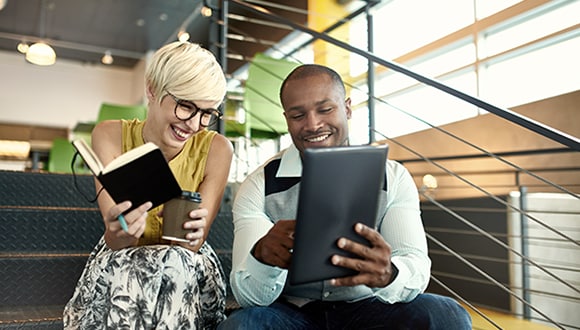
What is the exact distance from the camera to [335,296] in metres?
1.35

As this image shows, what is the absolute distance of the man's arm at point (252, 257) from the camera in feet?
4.12

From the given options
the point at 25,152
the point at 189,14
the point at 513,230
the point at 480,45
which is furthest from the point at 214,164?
the point at 25,152

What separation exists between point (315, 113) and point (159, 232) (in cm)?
58

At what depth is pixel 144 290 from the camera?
128cm

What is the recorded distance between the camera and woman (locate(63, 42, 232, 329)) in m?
1.28

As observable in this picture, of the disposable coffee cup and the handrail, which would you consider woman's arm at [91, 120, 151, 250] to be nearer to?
the disposable coffee cup

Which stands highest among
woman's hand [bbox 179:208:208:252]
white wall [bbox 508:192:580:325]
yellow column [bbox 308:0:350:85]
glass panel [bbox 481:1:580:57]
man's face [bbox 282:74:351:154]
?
yellow column [bbox 308:0:350:85]

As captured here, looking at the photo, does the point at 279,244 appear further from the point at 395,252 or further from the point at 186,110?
the point at 186,110

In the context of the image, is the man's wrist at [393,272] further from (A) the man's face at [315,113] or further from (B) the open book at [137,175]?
(B) the open book at [137,175]

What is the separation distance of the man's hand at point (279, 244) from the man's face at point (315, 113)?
13.5 inches

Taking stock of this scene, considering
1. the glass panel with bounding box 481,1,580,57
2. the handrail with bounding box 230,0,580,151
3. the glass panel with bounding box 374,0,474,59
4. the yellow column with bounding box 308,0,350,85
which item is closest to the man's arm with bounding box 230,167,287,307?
the handrail with bounding box 230,0,580,151

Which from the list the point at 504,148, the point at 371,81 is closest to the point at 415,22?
the point at 504,148

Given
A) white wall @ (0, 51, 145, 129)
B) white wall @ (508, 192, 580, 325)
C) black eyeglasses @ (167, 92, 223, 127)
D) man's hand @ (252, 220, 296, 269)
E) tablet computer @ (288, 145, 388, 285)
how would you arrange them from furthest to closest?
white wall @ (0, 51, 145, 129), white wall @ (508, 192, 580, 325), black eyeglasses @ (167, 92, 223, 127), man's hand @ (252, 220, 296, 269), tablet computer @ (288, 145, 388, 285)

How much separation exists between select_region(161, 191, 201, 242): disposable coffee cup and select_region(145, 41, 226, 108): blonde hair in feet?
1.21
